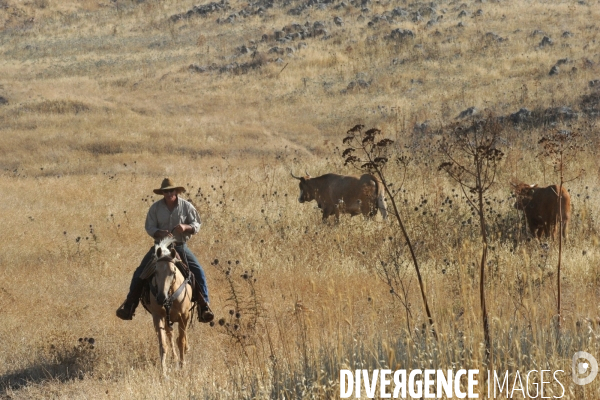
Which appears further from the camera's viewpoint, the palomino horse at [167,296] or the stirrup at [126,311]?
the stirrup at [126,311]

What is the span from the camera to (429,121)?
2911cm

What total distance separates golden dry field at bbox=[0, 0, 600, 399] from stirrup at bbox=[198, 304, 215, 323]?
0.41 m

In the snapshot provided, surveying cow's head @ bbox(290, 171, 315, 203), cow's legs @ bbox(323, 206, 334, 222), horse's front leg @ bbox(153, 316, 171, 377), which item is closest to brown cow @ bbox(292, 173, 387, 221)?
cow's legs @ bbox(323, 206, 334, 222)

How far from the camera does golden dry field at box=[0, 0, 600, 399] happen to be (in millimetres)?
Answer: 6711

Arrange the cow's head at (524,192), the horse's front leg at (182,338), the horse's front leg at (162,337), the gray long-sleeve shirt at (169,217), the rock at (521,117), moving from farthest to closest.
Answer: the rock at (521,117)
the cow's head at (524,192)
the gray long-sleeve shirt at (169,217)
the horse's front leg at (182,338)
the horse's front leg at (162,337)

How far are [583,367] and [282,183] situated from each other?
15517 mm

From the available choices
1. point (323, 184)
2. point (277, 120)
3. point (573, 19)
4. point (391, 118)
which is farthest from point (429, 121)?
point (573, 19)

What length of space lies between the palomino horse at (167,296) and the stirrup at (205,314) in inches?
8.2

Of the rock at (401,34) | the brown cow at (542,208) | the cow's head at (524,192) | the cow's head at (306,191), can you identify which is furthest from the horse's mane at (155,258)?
the rock at (401,34)

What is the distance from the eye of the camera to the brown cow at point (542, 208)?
453 inches

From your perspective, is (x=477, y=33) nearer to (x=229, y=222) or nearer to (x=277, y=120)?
(x=277, y=120)

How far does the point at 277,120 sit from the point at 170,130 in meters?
5.25

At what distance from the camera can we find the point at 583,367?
5129 mm

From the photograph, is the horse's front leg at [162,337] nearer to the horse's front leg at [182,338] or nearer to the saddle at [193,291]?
the horse's front leg at [182,338]
